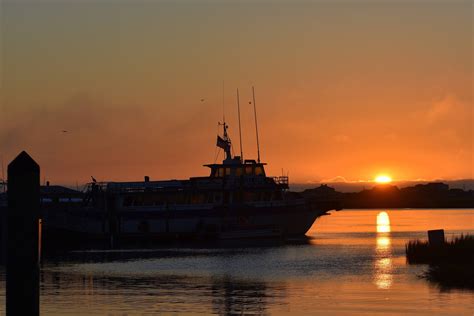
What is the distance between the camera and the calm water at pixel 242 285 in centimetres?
3744

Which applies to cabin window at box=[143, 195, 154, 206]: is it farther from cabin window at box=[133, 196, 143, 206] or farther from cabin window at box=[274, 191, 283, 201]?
cabin window at box=[274, 191, 283, 201]

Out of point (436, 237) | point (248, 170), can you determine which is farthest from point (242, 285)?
point (248, 170)

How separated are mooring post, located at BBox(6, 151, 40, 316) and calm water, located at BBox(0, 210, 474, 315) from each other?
13199 millimetres

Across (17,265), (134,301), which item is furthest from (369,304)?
(17,265)

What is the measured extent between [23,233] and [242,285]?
27368mm

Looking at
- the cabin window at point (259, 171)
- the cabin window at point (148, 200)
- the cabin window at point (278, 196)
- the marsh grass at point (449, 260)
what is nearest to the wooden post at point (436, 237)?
the marsh grass at point (449, 260)

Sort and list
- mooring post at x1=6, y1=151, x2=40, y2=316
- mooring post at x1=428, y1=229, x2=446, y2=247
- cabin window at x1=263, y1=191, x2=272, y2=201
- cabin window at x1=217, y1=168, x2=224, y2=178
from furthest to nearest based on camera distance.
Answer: cabin window at x1=217, y1=168, x2=224, y2=178 < cabin window at x1=263, y1=191, x2=272, y2=201 < mooring post at x1=428, y1=229, x2=446, y2=247 < mooring post at x1=6, y1=151, x2=40, y2=316

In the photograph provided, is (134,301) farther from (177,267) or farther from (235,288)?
(177,267)

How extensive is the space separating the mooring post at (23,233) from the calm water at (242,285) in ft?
43.3

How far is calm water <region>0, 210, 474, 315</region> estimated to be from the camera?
37438 mm

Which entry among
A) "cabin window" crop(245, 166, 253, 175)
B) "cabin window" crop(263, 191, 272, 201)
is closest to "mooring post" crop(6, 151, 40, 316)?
"cabin window" crop(263, 191, 272, 201)

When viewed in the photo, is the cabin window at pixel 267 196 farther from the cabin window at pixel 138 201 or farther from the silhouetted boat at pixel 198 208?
the cabin window at pixel 138 201

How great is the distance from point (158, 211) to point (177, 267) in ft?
113

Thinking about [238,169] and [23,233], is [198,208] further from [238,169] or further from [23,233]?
[23,233]
